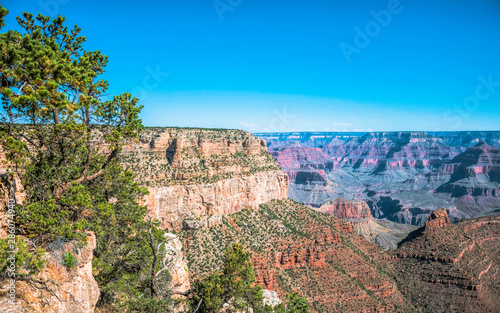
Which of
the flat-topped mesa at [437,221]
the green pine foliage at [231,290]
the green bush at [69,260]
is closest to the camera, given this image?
the green bush at [69,260]

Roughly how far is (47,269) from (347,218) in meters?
182

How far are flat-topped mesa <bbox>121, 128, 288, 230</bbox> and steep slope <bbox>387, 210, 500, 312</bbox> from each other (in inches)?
1558

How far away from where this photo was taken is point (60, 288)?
1375 cm

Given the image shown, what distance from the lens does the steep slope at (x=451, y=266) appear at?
66.9 meters

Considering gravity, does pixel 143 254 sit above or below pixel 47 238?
below

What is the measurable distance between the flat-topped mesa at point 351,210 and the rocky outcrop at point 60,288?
173 metres

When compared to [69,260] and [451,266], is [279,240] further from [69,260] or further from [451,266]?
[69,260]

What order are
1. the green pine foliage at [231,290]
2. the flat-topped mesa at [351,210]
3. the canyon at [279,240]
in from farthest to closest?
the flat-topped mesa at [351,210], the canyon at [279,240], the green pine foliage at [231,290]

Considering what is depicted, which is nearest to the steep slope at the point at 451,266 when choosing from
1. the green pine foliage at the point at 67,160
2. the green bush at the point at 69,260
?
the green pine foliage at the point at 67,160

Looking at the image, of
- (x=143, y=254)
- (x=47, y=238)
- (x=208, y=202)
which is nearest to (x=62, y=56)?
(x=47, y=238)

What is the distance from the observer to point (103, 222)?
18625mm

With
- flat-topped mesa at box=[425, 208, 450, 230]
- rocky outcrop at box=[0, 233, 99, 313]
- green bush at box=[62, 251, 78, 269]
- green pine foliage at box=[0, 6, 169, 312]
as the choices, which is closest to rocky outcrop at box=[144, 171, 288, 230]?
green pine foliage at box=[0, 6, 169, 312]

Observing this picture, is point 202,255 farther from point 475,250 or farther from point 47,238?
point 475,250

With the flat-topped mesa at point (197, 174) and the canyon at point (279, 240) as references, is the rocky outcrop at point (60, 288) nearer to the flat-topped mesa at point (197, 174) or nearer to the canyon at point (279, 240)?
the canyon at point (279, 240)
